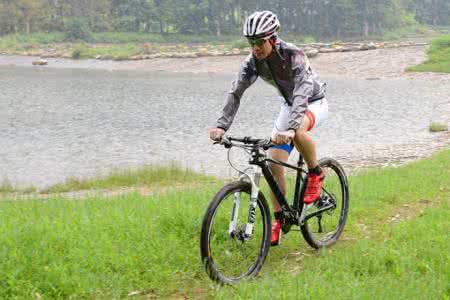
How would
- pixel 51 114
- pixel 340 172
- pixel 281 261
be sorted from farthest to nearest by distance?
pixel 51 114 → pixel 340 172 → pixel 281 261

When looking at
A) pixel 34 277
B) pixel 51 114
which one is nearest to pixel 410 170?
pixel 34 277

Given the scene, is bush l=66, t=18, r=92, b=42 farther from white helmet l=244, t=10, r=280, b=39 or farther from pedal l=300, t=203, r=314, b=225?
white helmet l=244, t=10, r=280, b=39

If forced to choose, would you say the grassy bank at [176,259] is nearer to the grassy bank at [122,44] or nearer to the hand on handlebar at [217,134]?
the hand on handlebar at [217,134]

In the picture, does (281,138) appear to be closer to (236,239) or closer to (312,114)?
(312,114)

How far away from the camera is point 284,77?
6723 millimetres

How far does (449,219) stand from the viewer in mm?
8523

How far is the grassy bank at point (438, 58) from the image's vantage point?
5722cm

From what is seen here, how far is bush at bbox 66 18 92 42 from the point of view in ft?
373

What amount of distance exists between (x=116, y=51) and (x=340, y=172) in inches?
3546

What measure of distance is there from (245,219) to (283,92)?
148 cm

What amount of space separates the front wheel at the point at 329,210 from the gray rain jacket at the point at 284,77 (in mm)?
1399

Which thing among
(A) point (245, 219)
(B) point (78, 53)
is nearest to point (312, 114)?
(A) point (245, 219)

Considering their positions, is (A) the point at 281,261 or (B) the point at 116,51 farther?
(B) the point at 116,51

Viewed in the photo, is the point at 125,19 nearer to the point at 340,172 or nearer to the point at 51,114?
the point at 51,114
